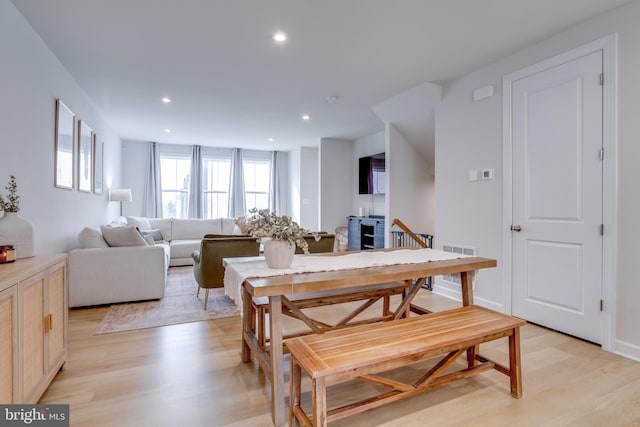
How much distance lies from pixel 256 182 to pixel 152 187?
2.42m

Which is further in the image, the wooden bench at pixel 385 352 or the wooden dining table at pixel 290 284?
the wooden dining table at pixel 290 284

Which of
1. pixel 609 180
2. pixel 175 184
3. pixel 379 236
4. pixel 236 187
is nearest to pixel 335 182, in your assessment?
pixel 379 236

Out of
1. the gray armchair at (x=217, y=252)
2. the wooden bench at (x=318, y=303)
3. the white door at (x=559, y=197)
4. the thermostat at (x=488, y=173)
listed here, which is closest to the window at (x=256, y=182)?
the gray armchair at (x=217, y=252)

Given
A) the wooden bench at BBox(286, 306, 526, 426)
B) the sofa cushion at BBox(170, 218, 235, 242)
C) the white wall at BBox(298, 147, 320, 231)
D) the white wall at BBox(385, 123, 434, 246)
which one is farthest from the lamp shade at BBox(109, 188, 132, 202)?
the wooden bench at BBox(286, 306, 526, 426)

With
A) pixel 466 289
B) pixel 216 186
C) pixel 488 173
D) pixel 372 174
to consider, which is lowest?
pixel 466 289

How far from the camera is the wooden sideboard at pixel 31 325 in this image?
4.47 ft

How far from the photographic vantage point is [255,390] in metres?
1.90

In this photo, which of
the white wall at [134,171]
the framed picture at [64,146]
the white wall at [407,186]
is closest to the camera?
the framed picture at [64,146]

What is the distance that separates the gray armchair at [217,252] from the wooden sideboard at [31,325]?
4.34 feet

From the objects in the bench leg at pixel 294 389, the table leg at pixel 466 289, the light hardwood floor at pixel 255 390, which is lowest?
the light hardwood floor at pixel 255 390

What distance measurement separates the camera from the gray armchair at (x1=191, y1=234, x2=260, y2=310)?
10.9ft

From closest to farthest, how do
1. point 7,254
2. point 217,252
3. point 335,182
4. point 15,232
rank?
point 7,254
point 15,232
point 217,252
point 335,182

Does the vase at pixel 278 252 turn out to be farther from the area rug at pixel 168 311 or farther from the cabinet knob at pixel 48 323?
the area rug at pixel 168 311

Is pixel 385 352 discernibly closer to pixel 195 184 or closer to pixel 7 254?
pixel 7 254
